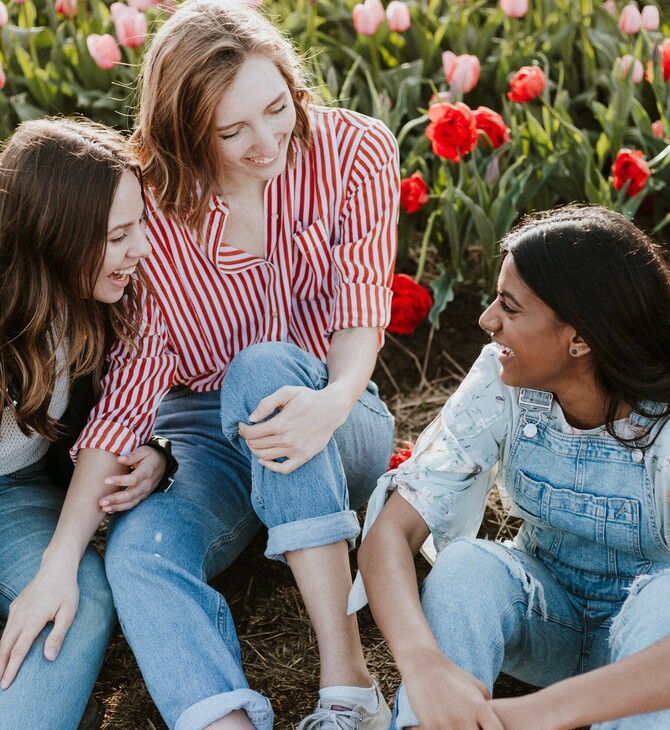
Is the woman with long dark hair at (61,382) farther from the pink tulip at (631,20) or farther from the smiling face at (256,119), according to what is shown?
the pink tulip at (631,20)

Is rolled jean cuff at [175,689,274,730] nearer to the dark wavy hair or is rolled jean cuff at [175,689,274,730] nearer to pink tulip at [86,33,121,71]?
the dark wavy hair

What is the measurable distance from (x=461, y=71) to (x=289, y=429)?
1.68m

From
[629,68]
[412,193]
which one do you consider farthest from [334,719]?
[629,68]

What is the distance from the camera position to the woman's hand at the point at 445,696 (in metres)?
1.42

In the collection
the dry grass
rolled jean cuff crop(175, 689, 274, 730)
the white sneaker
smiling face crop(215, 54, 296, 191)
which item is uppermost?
smiling face crop(215, 54, 296, 191)

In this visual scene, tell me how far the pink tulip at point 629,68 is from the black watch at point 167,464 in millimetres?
1868

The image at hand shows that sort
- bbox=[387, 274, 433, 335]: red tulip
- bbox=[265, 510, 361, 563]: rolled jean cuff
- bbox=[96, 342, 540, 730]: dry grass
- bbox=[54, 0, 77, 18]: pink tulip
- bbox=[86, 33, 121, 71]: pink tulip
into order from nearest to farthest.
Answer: bbox=[265, 510, 361, 563]: rolled jean cuff < bbox=[96, 342, 540, 730]: dry grass < bbox=[387, 274, 433, 335]: red tulip < bbox=[86, 33, 121, 71]: pink tulip < bbox=[54, 0, 77, 18]: pink tulip

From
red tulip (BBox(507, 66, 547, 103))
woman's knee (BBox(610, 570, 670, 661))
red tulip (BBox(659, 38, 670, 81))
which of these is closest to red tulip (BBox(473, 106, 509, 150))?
red tulip (BBox(507, 66, 547, 103))

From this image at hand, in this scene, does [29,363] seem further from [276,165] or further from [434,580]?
[434,580]

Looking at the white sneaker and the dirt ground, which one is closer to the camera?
the white sneaker

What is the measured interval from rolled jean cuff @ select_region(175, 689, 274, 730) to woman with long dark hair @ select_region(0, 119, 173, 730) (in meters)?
0.21

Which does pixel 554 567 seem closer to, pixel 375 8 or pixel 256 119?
pixel 256 119

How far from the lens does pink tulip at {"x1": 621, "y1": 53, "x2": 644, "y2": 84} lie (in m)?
3.03

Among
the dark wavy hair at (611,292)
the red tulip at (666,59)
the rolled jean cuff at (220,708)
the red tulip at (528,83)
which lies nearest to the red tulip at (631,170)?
the red tulip at (528,83)
